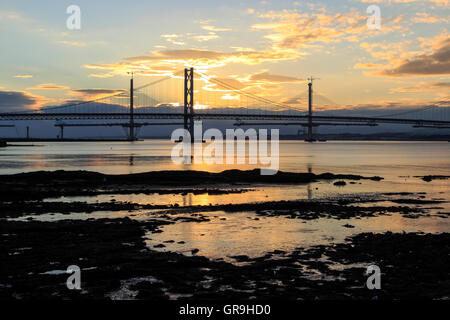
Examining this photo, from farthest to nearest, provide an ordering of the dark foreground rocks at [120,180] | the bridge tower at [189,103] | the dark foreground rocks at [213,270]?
1. the bridge tower at [189,103]
2. the dark foreground rocks at [120,180]
3. the dark foreground rocks at [213,270]

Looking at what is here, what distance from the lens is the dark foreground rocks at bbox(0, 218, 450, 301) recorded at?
24.6 feet

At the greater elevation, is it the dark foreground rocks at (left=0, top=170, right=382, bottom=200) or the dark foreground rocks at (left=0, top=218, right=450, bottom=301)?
the dark foreground rocks at (left=0, top=170, right=382, bottom=200)

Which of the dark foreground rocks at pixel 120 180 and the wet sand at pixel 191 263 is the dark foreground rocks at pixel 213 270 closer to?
the wet sand at pixel 191 263

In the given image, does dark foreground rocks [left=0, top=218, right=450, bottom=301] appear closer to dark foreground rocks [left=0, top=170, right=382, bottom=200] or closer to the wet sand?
the wet sand

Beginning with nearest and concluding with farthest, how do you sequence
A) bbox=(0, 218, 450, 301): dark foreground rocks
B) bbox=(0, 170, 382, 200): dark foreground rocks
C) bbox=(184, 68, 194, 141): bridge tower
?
1. bbox=(0, 218, 450, 301): dark foreground rocks
2. bbox=(0, 170, 382, 200): dark foreground rocks
3. bbox=(184, 68, 194, 141): bridge tower

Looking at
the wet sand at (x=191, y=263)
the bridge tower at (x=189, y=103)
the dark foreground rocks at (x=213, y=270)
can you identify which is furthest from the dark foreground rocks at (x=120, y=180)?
the bridge tower at (x=189, y=103)

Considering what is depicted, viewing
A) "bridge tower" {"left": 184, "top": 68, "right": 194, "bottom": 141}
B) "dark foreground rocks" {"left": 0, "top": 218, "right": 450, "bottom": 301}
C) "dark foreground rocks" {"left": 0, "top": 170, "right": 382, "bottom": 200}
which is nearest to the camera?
"dark foreground rocks" {"left": 0, "top": 218, "right": 450, "bottom": 301}

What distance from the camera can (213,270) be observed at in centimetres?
884

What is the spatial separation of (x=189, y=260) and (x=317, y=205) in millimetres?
10102

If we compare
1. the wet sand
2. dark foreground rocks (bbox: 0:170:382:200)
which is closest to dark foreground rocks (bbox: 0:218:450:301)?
the wet sand

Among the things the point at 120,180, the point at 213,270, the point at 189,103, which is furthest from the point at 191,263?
the point at 189,103

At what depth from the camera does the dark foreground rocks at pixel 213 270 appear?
751 centimetres
